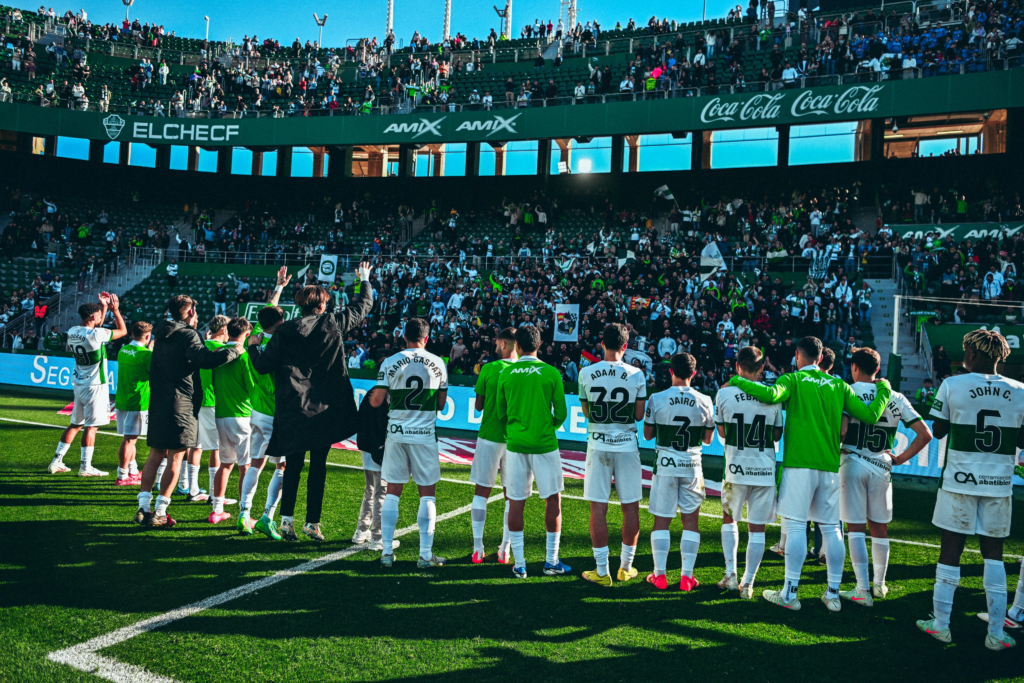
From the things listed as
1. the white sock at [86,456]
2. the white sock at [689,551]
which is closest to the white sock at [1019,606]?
the white sock at [689,551]

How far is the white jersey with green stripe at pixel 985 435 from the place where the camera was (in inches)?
215

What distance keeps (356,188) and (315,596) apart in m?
32.5

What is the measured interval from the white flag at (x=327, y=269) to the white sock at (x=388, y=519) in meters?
21.9

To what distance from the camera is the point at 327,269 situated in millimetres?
27766

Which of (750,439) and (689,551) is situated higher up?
(750,439)

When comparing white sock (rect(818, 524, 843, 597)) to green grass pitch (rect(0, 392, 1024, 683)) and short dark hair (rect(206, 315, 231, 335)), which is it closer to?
green grass pitch (rect(0, 392, 1024, 683))

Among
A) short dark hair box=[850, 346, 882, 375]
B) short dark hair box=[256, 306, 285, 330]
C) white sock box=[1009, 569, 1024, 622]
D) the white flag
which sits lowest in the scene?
white sock box=[1009, 569, 1024, 622]

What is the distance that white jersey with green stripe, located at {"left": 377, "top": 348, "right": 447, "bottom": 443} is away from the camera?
6516 millimetres

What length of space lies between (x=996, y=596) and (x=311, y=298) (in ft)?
20.7

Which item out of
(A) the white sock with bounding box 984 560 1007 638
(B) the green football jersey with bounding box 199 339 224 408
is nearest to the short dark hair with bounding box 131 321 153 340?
(B) the green football jersey with bounding box 199 339 224 408

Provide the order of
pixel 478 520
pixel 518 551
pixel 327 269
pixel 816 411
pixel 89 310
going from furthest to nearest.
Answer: pixel 327 269
pixel 89 310
pixel 478 520
pixel 518 551
pixel 816 411

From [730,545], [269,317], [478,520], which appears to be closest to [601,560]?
[730,545]

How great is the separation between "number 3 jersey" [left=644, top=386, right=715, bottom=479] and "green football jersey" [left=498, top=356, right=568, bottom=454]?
0.87m

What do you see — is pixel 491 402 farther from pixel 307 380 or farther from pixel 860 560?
pixel 860 560
